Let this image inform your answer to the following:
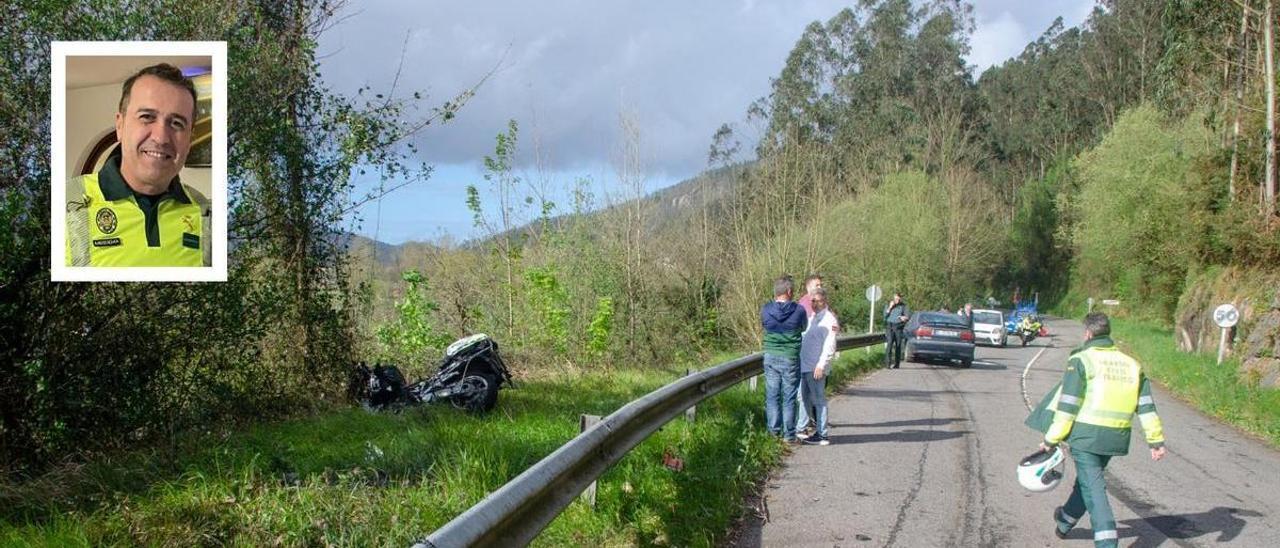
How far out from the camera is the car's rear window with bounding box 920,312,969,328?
24.8m

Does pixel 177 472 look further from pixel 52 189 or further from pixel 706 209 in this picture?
pixel 706 209

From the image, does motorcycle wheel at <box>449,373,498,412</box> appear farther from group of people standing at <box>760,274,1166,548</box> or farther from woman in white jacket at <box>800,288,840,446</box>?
group of people standing at <box>760,274,1166,548</box>

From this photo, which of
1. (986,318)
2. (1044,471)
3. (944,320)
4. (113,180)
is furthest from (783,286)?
(986,318)

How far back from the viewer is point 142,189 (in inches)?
265

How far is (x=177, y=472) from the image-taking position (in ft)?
19.7

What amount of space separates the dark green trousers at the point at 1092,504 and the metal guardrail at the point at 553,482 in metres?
2.89

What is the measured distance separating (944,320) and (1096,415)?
760 inches

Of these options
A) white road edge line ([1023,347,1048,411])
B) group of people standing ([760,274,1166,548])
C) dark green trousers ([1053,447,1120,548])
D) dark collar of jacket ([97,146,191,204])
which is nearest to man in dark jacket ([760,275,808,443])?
group of people standing ([760,274,1166,548])

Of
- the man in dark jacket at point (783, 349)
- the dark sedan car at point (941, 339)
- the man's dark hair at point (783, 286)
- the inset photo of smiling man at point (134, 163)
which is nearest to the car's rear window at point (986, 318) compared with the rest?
the dark sedan car at point (941, 339)

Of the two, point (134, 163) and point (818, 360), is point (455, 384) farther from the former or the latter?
point (818, 360)

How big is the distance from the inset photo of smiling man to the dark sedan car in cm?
2016

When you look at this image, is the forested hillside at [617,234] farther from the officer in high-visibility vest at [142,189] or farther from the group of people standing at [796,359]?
the group of people standing at [796,359]

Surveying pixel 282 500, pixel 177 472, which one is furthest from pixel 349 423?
pixel 282 500

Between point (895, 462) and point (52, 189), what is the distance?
7220 mm
